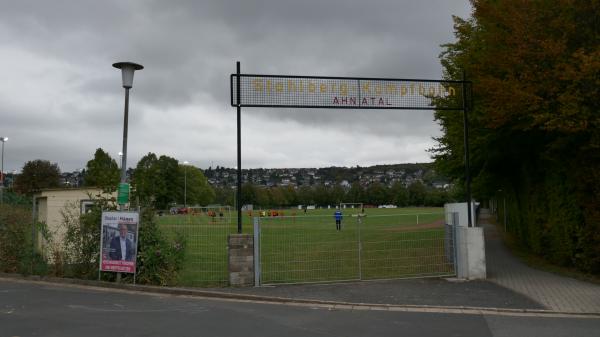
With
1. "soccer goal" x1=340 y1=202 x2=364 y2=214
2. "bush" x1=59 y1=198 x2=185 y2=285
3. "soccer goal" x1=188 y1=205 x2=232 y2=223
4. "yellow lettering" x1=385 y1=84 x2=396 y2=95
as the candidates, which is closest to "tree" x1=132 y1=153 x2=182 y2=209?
"soccer goal" x1=340 y1=202 x2=364 y2=214

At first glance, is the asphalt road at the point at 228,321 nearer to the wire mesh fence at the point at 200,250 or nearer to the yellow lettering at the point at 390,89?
the wire mesh fence at the point at 200,250

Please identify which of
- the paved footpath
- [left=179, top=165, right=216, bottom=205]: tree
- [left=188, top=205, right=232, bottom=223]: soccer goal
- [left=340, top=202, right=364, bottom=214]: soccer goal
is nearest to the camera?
the paved footpath

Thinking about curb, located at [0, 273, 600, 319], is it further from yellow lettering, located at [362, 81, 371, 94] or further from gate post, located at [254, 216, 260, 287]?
yellow lettering, located at [362, 81, 371, 94]

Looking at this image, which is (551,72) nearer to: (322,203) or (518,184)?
(518,184)

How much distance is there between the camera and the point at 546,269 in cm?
1599

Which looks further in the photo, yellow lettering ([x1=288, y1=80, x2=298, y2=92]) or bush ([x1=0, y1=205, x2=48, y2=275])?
bush ([x1=0, y1=205, x2=48, y2=275])

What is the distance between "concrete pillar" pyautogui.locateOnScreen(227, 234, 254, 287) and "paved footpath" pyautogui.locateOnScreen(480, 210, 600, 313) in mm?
5740

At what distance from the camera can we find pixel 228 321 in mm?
9102

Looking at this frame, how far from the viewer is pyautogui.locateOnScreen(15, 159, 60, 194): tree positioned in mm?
78938

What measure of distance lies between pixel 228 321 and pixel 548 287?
7.59 meters

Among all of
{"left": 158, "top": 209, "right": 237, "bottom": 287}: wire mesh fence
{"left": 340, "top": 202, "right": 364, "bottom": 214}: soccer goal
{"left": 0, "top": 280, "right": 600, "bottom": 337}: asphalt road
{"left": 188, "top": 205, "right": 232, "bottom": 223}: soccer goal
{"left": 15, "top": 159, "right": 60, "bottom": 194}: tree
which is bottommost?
{"left": 0, "top": 280, "right": 600, "bottom": 337}: asphalt road

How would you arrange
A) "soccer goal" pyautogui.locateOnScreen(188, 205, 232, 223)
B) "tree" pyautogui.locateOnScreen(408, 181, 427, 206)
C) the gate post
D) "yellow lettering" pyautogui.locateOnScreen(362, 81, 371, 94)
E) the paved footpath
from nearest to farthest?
the paved footpath → the gate post → "yellow lettering" pyautogui.locateOnScreen(362, 81, 371, 94) → "soccer goal" pyautogui.locateOnScreen(188, 205, 232, 223) → "tree" pyautogui.locateOnScreen(408, 181, 427, 206)

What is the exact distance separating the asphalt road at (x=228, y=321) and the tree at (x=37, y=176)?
243ft

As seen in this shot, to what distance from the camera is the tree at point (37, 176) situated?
259 ft
